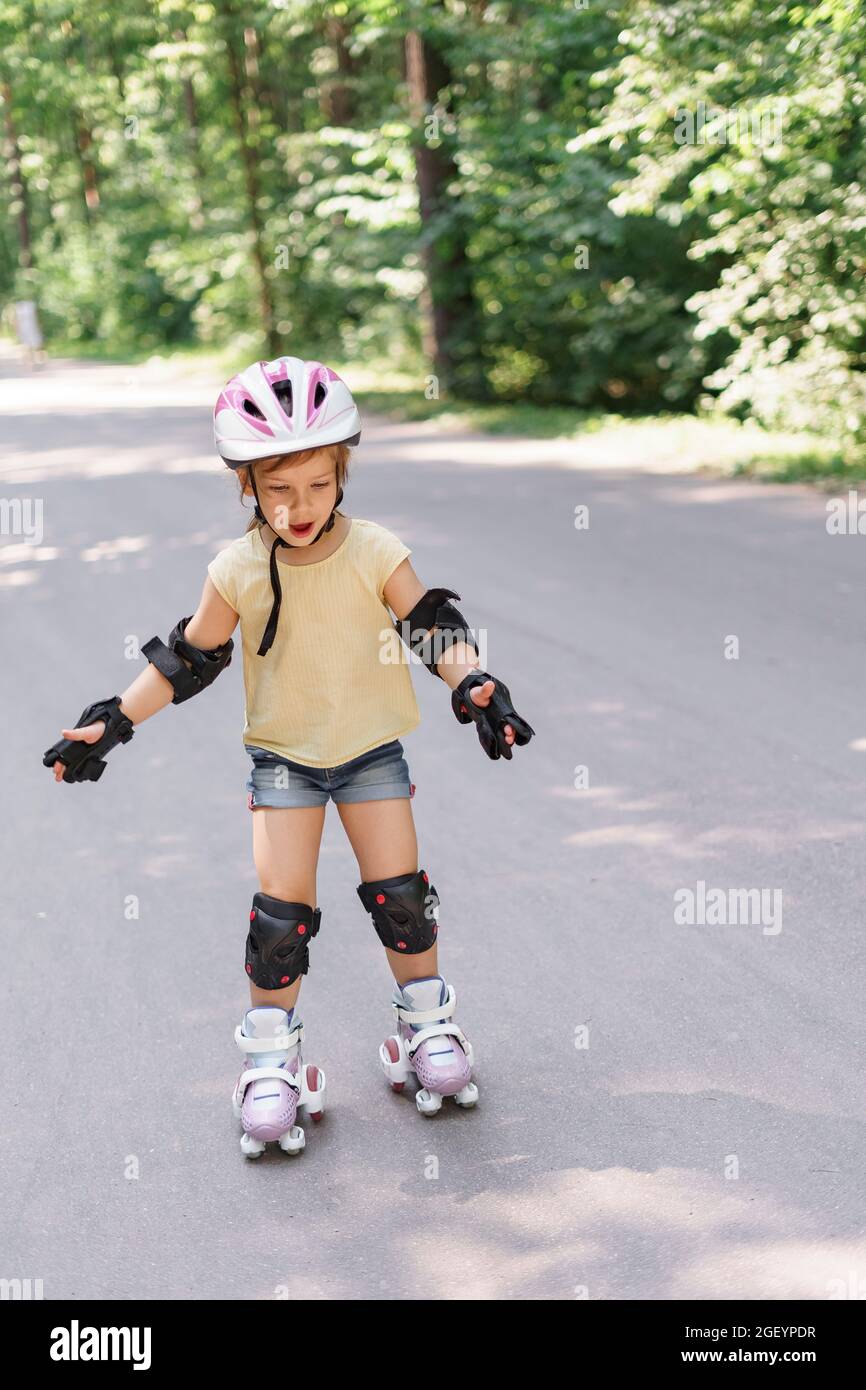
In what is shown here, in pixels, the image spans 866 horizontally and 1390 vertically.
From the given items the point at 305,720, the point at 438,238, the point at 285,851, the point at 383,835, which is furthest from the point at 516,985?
the point at 438,238

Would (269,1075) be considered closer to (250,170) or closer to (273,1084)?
(273,1084)

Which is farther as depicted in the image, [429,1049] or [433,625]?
[429,1049]

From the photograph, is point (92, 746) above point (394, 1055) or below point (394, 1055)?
→ above

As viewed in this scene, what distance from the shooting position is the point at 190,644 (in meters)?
3.10

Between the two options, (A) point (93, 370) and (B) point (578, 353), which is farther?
(A) point (93, 370)

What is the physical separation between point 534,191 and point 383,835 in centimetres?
1275

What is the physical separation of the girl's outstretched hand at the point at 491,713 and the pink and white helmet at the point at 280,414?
1.87ft

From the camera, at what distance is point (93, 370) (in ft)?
101

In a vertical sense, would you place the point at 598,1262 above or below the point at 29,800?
below

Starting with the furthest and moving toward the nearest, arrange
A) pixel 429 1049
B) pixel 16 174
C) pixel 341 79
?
pixel 16 174 → pixel 341 79 → pixel 429 1049

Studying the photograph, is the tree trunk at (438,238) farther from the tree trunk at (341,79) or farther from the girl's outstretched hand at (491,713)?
the girl's outstretched hand at (491,713)

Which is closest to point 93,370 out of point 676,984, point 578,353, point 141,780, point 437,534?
point 578,353
